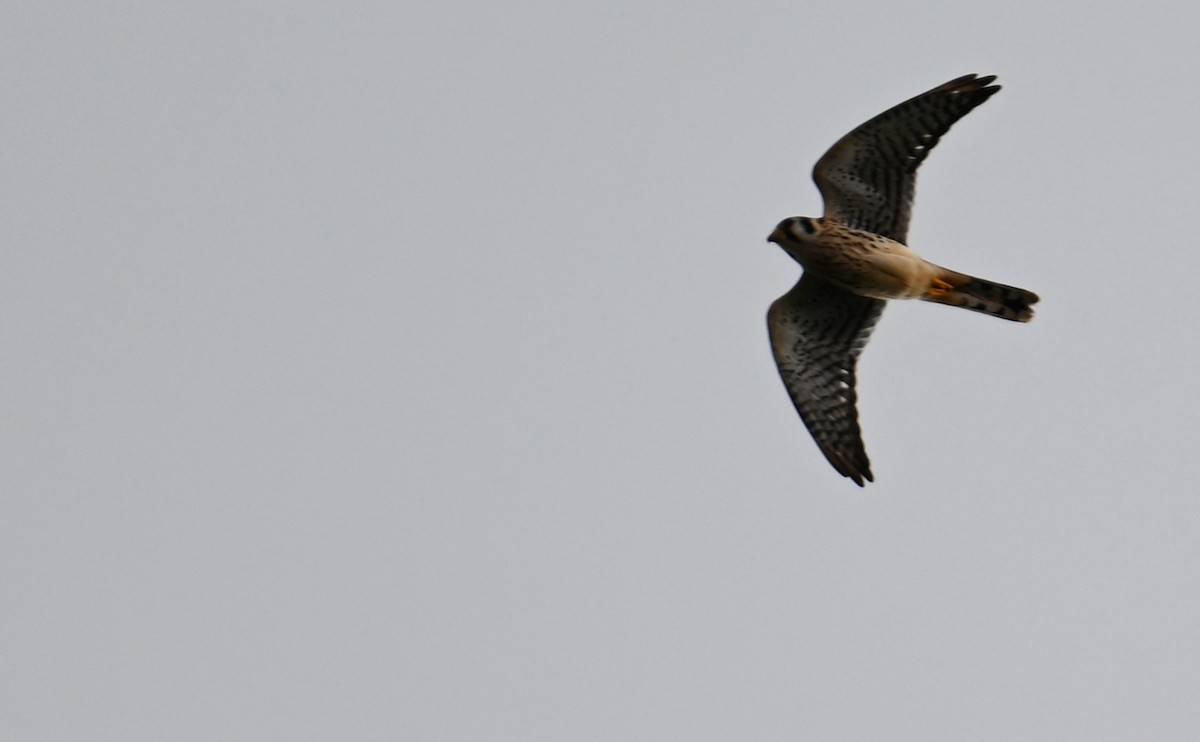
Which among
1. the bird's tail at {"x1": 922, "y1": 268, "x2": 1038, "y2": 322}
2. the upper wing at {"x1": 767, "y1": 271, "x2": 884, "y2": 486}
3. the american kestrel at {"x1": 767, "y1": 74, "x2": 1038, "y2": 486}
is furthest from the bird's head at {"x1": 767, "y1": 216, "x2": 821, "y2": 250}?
the bird's tail at {"x1": 922, "y1": 268, "x2": 1038, "y2": 322}

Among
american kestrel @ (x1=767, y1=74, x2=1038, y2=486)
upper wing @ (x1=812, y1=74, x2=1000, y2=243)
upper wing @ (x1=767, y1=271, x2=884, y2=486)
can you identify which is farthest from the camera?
upper wing @ (x1=767, y1=271, x2=884, y2=486)

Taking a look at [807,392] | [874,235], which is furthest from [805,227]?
[807,392]

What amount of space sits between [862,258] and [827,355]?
1.12m

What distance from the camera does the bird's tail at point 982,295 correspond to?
44.3 feet

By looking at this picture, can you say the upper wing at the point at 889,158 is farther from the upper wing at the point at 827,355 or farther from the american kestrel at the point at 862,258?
the upper wing at the point at 827,355

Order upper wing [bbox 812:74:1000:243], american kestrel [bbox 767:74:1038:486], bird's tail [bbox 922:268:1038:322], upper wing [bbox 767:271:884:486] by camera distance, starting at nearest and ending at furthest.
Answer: upper wing [bbox 812:74:1000:243] < american kestrel [bbox 767:74:1038:486] < bird's tail [bbox 922:268:1038:322] < upper wing [bbox 767:271:884:486]

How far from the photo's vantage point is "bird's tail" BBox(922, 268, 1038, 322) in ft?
44.3

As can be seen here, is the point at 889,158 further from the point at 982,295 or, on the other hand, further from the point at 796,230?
the point at 982,295

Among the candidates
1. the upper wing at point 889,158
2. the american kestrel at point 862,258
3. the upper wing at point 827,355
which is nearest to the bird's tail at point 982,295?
the american kestrel at point 862,258

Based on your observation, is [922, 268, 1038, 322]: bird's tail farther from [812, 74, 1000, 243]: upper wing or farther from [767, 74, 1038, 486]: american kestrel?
[812, 74, 1000, 243]: upper wing

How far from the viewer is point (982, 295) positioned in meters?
13.6

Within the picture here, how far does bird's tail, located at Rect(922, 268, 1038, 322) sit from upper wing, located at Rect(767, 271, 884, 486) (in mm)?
673

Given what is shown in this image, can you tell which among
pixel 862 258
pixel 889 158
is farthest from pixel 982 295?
pixel 889 158

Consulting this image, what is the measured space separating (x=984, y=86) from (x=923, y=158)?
2.32 ft
